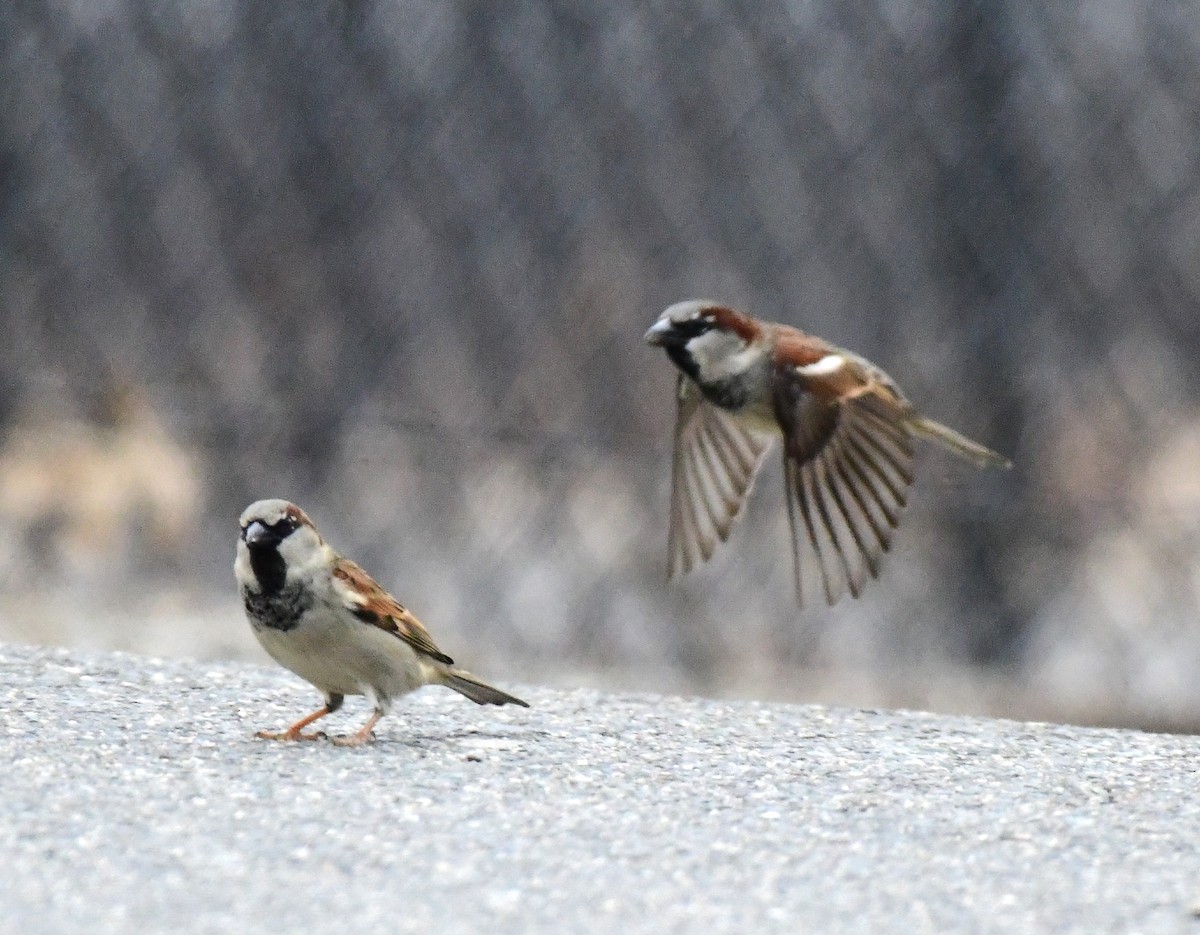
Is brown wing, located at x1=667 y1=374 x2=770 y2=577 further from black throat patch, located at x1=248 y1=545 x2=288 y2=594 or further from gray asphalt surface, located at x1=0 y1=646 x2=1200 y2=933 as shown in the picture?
black throat patch, located at x1=248 y1=545 x2=288 y2=594

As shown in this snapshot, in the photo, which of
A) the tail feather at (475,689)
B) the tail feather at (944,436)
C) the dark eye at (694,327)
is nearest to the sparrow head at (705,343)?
the dark eye at (694,327)

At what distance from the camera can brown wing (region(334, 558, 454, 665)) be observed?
3496mm

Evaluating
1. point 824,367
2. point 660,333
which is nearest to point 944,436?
point 824,367

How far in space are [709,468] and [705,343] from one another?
1.75ft

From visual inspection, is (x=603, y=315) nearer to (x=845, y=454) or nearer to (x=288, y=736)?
(x=288, y=736)

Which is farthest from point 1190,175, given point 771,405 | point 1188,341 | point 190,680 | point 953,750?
point 190,680

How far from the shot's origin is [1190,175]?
4.63 m

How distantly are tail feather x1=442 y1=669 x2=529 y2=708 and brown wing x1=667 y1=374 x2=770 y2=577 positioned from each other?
402 mm

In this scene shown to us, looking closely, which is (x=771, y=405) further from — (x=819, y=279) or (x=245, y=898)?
(x=819, y=279)

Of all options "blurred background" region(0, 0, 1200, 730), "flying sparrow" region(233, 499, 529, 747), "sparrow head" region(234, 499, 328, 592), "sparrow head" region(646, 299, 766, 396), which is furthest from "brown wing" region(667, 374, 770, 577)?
"blurred background" region(0, 0, 1200, 730)

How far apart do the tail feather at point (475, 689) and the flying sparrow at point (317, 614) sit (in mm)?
181

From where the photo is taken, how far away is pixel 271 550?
346 centimetres

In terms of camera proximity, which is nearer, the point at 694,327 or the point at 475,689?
the point at 694,327

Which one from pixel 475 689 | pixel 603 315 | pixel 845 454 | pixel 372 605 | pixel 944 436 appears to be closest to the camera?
pixel 845 454
